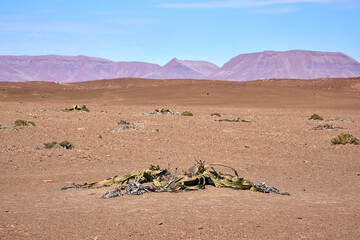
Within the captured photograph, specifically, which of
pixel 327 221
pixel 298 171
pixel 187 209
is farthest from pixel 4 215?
pixel 298 171

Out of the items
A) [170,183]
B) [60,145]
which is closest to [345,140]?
[170,183]

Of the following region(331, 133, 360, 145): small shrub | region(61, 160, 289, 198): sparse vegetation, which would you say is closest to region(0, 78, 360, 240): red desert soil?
region(61, 160, 289, 198): sparse vegetation

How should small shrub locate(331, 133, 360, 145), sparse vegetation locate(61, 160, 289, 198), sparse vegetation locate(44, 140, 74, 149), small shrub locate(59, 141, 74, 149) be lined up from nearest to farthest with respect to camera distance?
sparse vegetation locate(61, 160, 289, 198) → sparse vegetation locate(44, 140, 74, 149) → small shrub locate(59, 141, 74, 149) → small shrub locate(331, 133, 360, 145)

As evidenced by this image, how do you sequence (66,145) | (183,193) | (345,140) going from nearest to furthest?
(183,193) < (66,145) < (345,140)

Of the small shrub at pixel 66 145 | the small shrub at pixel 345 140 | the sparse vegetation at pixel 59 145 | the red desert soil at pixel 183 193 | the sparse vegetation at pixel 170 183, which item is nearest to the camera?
the red desert soil at pixel 183 193

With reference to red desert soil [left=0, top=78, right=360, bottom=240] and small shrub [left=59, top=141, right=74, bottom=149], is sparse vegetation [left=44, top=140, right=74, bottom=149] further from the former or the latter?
red desert soil [left=0, top=78, right=360, bottom=240]

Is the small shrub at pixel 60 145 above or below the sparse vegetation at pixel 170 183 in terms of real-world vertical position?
below

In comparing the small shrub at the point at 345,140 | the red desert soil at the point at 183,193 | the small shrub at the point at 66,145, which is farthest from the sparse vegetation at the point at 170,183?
the small shrub at the point at 345,140

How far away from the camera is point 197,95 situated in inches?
2228

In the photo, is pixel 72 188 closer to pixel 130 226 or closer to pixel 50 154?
pixel 130 226

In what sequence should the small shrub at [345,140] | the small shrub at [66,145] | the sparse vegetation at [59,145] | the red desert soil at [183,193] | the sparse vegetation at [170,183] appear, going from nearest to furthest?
the red desert soil at [183,193] < the sparse vegetation at [170,183] < the sparse vegetation at [59,145] < the small shrub at [66,145] < the small shrub at [345,140]

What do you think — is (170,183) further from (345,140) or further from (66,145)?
(345,140)

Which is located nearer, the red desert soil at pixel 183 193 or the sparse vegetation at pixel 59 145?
the red desert soil at pixel 183 193

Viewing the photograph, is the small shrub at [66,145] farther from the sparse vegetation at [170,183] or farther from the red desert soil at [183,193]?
the sparse vegetation at [170,183]
